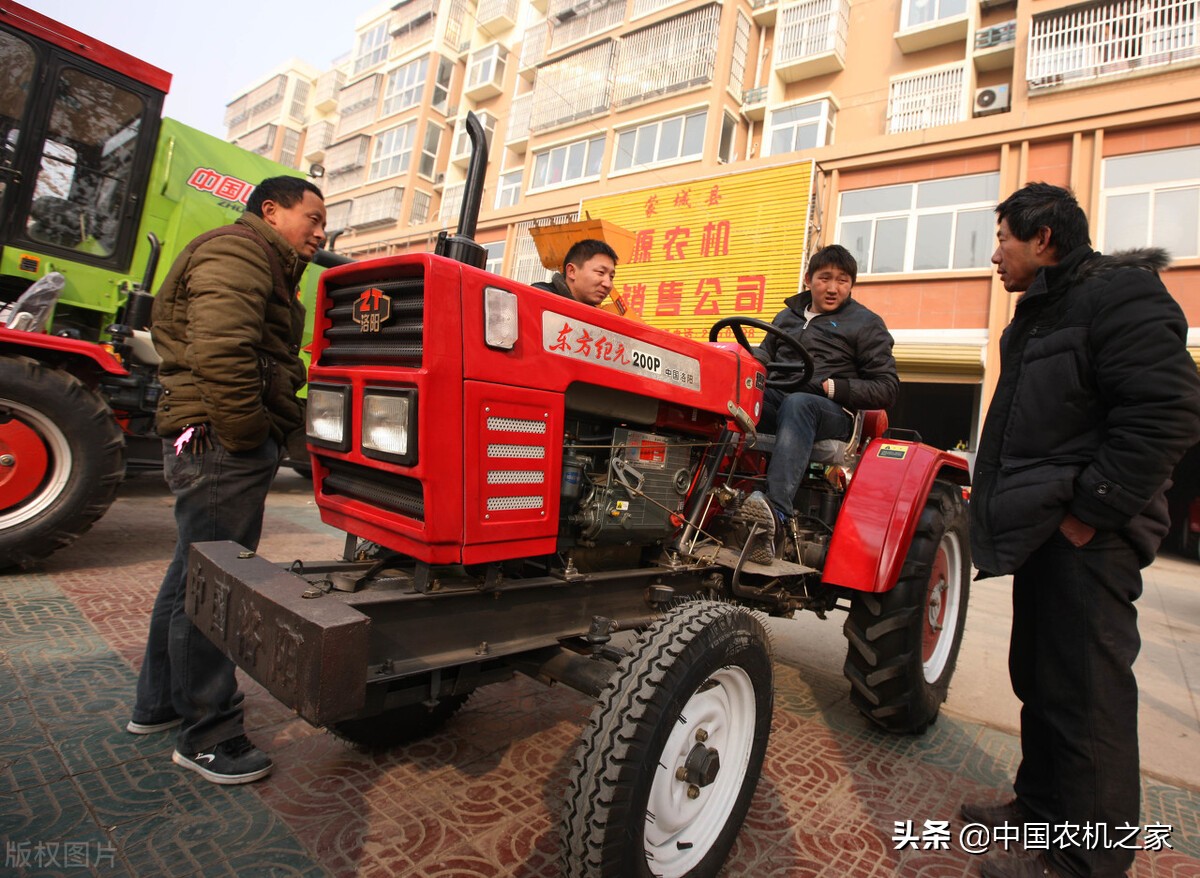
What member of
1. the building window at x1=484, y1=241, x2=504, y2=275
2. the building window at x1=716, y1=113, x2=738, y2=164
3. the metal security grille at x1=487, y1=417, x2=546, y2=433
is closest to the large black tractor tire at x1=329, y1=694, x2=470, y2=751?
the metal security grille at x1=487, y1=417, x2=546, y2=433

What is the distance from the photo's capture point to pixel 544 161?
2083 cm

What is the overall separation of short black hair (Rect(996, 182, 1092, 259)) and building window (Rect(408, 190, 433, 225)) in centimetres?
2846

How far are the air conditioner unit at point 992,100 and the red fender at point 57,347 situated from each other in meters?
16.2

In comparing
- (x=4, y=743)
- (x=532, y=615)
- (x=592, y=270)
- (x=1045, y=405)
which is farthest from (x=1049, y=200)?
(x=4, y=743)

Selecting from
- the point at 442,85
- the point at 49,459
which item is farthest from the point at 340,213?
the point at 49,459

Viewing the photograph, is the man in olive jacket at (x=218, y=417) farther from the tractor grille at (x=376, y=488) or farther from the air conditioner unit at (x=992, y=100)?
the air conditioner unit at (x=992, y=100)

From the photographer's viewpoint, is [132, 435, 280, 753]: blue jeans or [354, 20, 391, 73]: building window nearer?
[132, 435, 280, 753]: blue jeans

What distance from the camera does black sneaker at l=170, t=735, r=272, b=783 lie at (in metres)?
1.90

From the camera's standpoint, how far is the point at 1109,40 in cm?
1191

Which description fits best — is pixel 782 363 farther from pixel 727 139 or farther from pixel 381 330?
pixel 727 139

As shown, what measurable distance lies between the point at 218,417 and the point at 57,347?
246cm

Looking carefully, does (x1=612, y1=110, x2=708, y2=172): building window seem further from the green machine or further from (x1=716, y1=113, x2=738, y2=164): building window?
the green machine

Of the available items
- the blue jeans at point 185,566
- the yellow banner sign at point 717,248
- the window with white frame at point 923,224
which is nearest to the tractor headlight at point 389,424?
the blue jeans at point 185,566

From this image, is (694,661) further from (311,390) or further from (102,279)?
(102,279)
